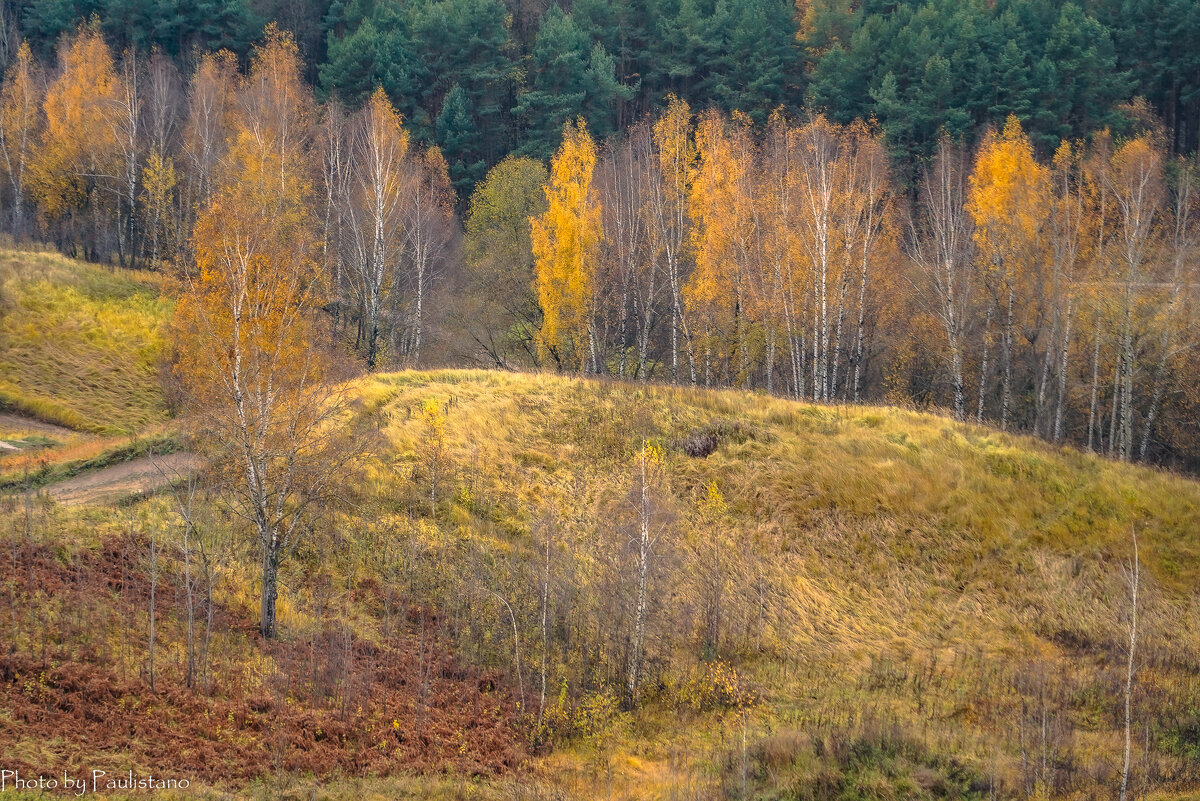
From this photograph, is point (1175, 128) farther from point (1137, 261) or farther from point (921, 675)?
point (921, 675)

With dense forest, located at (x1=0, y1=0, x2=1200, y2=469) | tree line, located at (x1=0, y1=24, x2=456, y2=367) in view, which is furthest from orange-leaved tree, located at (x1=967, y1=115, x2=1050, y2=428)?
tree line, located at (x1=0, y1=24, x2=456, y2=367)

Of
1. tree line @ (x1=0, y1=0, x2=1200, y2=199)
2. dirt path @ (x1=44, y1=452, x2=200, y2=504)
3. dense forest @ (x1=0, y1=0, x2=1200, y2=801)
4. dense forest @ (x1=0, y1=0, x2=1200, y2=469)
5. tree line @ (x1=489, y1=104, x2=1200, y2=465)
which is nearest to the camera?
dense forest @ (x1=0, y1=0, x2=1200, y2=801)

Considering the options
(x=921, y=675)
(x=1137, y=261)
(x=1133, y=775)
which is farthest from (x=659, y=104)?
(x=1133, y=775)

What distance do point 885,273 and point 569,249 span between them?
13117 mm

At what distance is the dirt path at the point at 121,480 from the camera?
18.8 m

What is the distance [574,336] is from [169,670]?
25880 millimetres

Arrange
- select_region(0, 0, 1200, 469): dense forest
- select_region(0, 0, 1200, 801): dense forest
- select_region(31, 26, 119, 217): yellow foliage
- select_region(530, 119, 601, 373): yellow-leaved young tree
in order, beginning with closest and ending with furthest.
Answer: select_region(0, 0, 1200, 801): dense forest
select_region(0, 0, 1200, 469): dense forest
select_region(530, 119, 601, 373): yellow-leaved young tree
select_region(31, 26, 119, 217): yellow foliage

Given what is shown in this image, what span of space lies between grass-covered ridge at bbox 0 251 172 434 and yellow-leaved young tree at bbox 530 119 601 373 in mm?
15210

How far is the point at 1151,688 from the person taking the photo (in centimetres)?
1698

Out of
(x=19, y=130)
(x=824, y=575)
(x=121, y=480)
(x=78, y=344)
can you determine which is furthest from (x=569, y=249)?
(x=19, y=130)

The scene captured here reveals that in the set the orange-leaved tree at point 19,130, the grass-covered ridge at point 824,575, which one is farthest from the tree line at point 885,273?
the orange-leaved tree at point 19,130

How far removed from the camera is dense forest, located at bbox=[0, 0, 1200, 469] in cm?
3481

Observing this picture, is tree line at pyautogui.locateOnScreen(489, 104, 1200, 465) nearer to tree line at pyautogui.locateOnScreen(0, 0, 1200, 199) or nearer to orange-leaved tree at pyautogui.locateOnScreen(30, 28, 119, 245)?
tree line at pyautogui.locateOnScreen(0, 0, 1200, 199)

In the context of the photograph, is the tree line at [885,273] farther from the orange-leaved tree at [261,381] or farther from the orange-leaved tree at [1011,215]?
the orange-leaved tree at [261,381]
